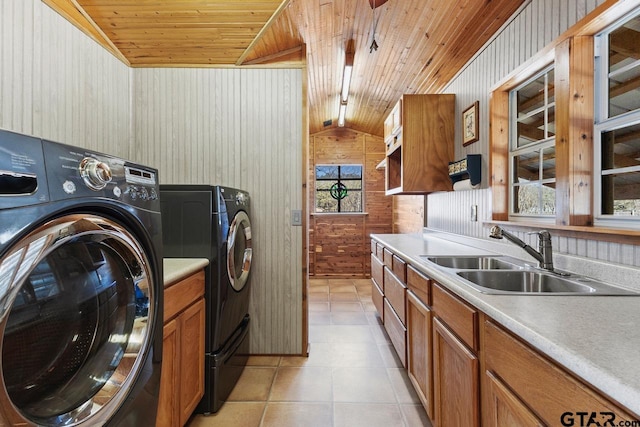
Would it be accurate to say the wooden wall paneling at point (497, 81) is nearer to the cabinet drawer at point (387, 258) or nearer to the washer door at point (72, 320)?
the cabinet drawer at point (387, 258)

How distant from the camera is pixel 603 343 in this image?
73 cm

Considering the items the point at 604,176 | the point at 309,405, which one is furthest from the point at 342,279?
the point at 604,176

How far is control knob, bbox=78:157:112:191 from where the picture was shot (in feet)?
2.69

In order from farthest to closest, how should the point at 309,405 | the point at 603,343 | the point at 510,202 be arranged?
the point at 510,202 → the point at 309,405 → the point at 603,343

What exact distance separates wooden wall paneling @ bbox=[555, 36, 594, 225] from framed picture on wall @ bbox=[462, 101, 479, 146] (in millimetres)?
903

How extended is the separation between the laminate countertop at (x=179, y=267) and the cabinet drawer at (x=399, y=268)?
1.30 m

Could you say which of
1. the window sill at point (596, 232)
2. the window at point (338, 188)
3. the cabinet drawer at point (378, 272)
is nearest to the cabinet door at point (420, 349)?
the window sill at point (596, 232)

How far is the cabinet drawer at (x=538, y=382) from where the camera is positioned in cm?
65

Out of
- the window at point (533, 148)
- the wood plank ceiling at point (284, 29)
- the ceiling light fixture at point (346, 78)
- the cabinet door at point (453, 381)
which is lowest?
the cabinet door at point (453, 381)

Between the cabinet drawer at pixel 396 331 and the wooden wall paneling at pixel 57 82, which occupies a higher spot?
the wooden wall paneling at pixel 57 82

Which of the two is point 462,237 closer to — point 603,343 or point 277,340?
point 277,340

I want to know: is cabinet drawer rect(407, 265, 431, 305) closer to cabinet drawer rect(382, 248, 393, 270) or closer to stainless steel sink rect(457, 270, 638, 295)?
stainless steel sink rect(457, 270, 638, 295)

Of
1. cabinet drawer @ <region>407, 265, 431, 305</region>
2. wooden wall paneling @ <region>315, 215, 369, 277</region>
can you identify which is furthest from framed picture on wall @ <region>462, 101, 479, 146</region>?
wooden wall paneling @ <region>315, 215, 369, 277</region>

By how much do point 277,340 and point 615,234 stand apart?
2.30 metres
